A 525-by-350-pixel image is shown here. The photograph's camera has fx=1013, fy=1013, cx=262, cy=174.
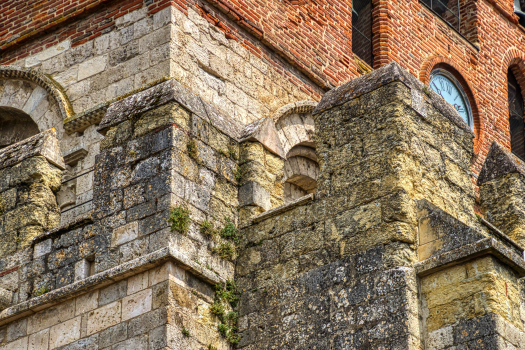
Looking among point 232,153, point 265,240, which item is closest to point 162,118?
point 232,153

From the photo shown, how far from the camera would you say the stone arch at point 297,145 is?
1087 centimetres

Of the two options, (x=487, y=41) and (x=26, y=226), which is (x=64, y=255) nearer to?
(x=26, y=226)

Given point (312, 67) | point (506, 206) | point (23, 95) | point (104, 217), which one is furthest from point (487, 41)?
point (104, 217)

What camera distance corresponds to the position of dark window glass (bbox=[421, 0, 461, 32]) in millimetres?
15656

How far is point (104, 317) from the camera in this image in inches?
317

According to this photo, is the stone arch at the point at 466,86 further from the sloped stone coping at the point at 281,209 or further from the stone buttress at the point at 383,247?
the sloped stone coping at the point at 281,209

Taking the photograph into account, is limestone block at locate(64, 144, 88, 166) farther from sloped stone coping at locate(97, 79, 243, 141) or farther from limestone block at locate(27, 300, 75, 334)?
limestone block at locate(27, 300, 75, 334)

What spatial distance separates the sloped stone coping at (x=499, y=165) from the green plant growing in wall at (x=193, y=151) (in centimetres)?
346

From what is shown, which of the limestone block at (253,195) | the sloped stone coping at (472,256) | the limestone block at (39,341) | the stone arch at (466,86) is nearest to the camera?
the sloped stone coping at (472,256)

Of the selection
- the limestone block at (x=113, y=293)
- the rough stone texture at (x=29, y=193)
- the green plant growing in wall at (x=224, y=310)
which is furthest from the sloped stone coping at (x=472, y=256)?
the rough stone texture at (x=29, y=193)

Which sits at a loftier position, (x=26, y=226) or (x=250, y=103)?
(x=250, y=103)

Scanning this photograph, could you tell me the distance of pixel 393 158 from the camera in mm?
8023

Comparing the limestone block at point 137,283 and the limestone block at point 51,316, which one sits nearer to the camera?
the limestone block at point 137,283

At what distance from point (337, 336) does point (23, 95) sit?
5169 millimetres
